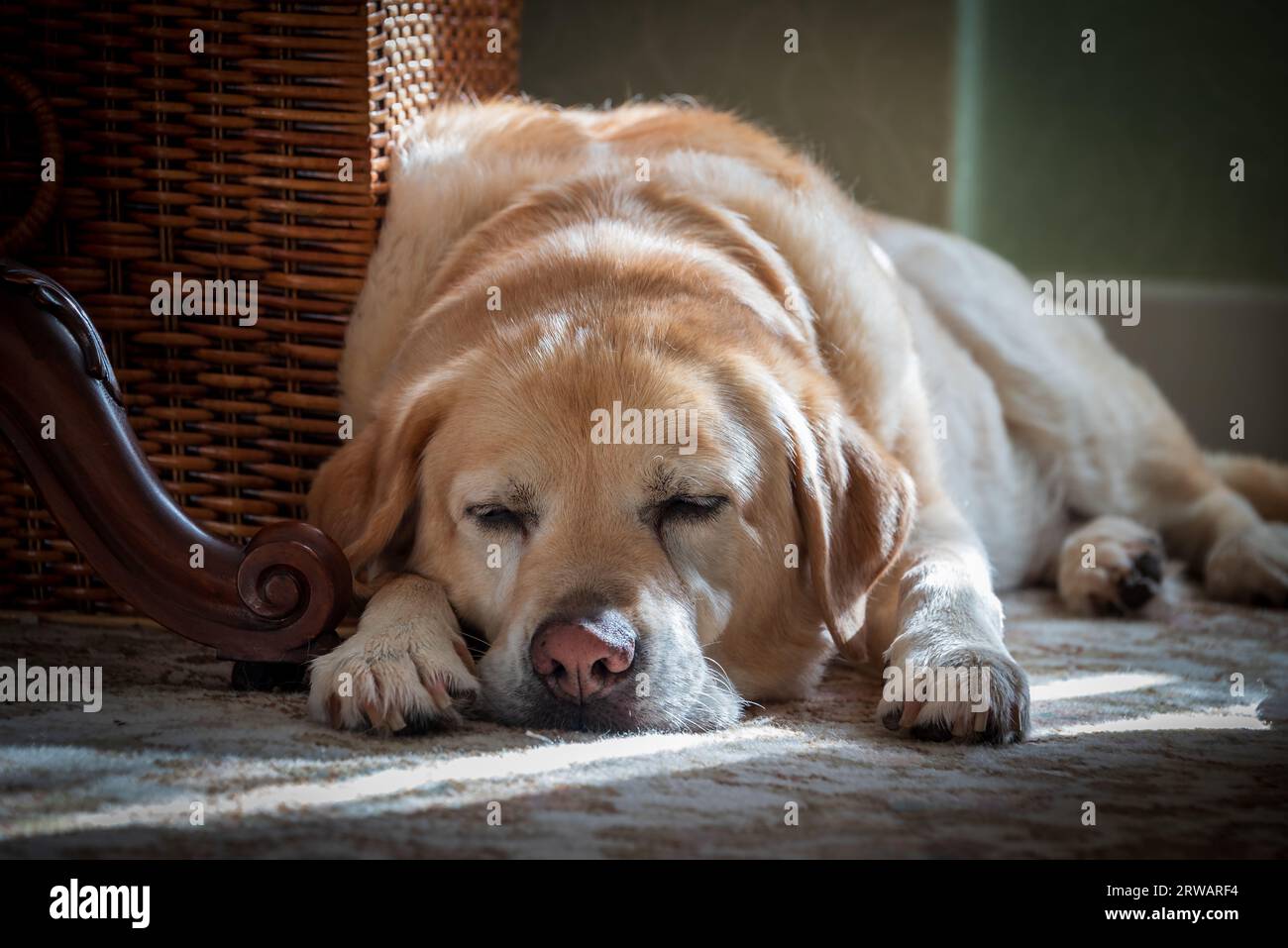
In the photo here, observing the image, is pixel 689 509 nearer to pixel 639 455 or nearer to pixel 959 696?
pixel 639 455

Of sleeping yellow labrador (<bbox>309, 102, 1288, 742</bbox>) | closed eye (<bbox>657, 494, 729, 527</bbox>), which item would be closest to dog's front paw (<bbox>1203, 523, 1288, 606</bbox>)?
sleeping yellow labrador (<bbox>309, 102, 1288, 742</bbox>)

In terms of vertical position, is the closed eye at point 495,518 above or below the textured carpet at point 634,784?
above

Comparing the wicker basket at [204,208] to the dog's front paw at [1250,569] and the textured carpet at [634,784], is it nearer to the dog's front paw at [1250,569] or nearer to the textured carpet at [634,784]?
the textured carpet at [634,784]

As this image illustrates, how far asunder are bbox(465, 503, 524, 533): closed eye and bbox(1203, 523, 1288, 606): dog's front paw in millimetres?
2055

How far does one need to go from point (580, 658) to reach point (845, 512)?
639 millimetres

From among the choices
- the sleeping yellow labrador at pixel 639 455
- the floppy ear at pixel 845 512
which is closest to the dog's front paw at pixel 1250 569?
the sleeping yellow labrador at pixel 639 455

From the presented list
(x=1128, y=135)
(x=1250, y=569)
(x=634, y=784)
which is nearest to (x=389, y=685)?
(x=634, y=784)

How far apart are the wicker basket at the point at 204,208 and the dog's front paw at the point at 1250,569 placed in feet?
7.29

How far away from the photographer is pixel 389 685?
201cm

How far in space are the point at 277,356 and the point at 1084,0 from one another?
363 centimetres

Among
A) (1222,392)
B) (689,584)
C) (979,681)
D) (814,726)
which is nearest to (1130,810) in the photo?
(979,681)

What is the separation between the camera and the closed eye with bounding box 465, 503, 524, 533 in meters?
2.21

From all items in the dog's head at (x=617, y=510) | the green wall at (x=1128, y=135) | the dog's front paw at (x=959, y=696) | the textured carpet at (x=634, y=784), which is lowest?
the textured carpet at (x=634, y=784)

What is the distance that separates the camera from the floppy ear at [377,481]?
231cm
